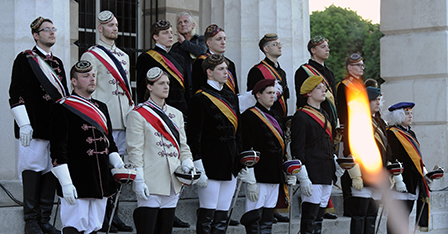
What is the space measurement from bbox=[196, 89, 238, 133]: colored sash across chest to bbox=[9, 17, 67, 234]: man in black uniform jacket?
1302 millimetres

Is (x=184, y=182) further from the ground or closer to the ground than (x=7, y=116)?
closer to the ground

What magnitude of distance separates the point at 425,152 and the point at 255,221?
5.23 meters

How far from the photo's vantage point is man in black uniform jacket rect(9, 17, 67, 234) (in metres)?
6.25

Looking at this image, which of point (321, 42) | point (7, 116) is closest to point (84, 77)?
point (7, 116)

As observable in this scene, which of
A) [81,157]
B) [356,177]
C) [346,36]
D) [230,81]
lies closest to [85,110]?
[81,157]

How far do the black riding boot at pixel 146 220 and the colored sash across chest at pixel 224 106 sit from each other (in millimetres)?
1236

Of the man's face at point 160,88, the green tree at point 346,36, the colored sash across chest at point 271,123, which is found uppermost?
the green tree at point 346,36

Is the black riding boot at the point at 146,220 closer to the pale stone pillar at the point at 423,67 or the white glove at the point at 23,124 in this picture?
the white glove at the point at 23,124

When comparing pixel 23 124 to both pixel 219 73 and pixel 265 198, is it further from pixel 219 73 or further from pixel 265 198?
pixel 265 198

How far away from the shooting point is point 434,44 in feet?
37.7

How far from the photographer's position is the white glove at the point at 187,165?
243 inches

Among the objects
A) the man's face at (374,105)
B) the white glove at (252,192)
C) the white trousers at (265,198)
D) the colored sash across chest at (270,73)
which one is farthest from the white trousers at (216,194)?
the man's face at (374,105)

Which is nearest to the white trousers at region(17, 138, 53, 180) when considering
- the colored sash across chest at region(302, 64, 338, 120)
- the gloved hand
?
the gloved hand

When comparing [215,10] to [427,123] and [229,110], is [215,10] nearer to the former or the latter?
[229,110]
